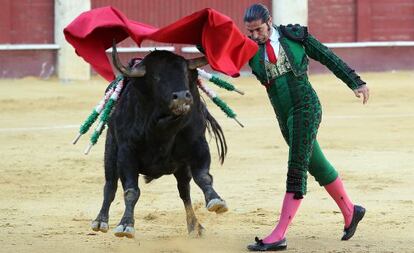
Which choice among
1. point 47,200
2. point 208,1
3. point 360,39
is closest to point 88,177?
point 47,200

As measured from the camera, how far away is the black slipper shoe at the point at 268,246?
5.86m

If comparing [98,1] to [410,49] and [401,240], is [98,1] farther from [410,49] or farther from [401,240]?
→ [401,240]

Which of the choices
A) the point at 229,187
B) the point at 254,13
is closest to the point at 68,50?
the point at 229,187

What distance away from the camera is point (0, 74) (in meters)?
15.2

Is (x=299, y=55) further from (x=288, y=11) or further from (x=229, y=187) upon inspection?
(x=288, y=11)

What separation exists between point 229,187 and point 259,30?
2.49 m

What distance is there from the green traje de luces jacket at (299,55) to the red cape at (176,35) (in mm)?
148

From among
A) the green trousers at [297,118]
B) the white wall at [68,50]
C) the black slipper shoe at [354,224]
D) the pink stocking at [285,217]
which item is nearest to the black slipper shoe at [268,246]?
the pink stocking at [285,217]

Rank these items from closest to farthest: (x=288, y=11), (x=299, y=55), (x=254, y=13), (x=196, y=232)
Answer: (x=254, y=13)
(x=299, y=55)
(x=196, y=232)
(x=288, y=11)

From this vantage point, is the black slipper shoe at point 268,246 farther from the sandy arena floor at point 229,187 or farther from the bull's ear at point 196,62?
the bull's ear at point 196,62

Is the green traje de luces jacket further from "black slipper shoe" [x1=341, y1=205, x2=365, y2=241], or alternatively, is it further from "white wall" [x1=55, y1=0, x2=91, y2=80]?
"white wall" [x1=55, y1=0, x2=91, y2=80]

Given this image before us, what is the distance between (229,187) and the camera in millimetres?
8047

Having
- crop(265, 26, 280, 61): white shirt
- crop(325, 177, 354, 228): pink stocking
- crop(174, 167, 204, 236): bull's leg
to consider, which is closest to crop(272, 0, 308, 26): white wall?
crop(174, 167, 204, 236): bull's leg

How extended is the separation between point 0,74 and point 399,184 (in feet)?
26.8
